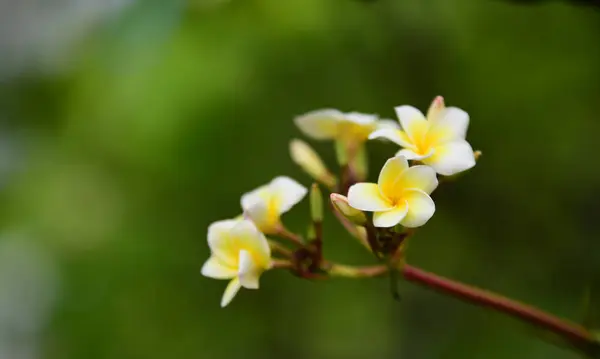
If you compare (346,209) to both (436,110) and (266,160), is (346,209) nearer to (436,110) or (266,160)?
(436,110)

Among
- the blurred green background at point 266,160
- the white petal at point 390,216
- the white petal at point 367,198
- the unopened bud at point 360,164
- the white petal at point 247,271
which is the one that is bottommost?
the blurred green background at point 266,160

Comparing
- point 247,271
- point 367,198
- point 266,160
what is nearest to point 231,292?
point 247,271

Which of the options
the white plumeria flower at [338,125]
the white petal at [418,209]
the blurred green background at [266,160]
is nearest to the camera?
the white petal at [418,209]

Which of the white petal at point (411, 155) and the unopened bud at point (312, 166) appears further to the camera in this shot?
the unopened bud at point (312, 166)

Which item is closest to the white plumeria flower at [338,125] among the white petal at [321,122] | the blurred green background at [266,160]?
the white petal at [321,122]

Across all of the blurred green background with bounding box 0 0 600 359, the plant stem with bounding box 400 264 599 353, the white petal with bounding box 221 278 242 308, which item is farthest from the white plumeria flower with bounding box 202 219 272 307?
the blurred green background with bounding box 0 0 600 359

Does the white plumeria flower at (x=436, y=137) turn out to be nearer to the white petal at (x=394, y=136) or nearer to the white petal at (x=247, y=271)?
the white petal at (x=394, y=136)

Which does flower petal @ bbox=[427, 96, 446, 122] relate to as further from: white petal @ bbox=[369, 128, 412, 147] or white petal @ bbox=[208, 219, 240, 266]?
white petal @ bbox=[208, 219, 240, 266]
